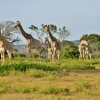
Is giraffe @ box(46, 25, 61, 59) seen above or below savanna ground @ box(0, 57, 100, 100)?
above

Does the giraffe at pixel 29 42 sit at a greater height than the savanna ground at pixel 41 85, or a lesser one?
greater

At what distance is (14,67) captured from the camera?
1825 cm

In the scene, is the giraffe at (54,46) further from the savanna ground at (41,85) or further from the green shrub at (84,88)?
the green shrub at (84,88)

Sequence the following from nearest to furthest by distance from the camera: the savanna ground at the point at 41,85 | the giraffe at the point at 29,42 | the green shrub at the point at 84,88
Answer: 1. the savanna ground at the point at 41,85
2. the green shrub at the point at 84,88
3. the giraffe at the point at 29,42

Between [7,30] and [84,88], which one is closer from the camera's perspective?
[84,88]

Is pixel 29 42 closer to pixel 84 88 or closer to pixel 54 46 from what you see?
pixel 54 46

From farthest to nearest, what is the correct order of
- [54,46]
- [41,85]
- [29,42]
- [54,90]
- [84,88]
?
[54,46] → [29,42] → [41,85] → [84,88] → [54,90]

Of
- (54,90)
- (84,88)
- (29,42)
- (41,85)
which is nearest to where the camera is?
(54,90)

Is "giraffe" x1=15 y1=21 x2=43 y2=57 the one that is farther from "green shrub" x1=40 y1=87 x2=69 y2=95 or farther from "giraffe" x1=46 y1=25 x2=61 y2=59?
"green shrub" x1=40 y1=87 x2=69 y2=95

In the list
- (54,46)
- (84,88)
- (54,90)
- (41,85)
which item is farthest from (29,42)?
(54,90)

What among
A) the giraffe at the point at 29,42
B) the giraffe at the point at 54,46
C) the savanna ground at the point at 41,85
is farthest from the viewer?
the giraffe at the point at 54,46

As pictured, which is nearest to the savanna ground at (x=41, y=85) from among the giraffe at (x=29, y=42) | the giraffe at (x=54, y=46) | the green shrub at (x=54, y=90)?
the green shrub at (x=54, y=90)

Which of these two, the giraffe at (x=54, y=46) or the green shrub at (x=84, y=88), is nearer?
the green shrub at (x=84, y=88)

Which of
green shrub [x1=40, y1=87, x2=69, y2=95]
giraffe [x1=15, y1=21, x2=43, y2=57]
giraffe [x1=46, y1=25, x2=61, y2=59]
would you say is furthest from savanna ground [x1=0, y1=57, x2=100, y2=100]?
giraffe [x1=46, y1=25, x2=61, y2=59]
